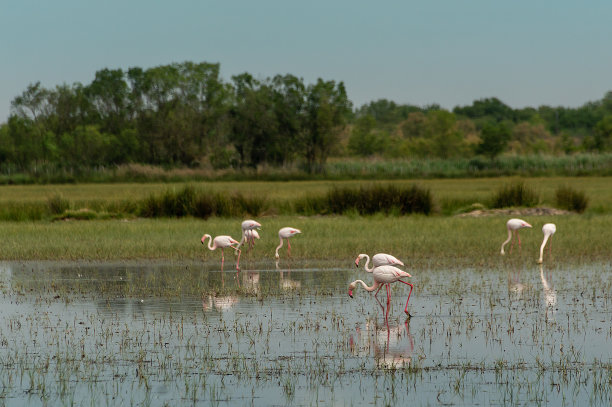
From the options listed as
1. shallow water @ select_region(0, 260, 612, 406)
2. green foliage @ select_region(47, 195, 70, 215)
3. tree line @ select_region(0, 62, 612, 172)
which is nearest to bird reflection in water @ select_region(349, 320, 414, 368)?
shallow water @ select_region(0, 260, 612, 406)

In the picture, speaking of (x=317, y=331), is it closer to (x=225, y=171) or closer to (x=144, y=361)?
(x=144, y=361)

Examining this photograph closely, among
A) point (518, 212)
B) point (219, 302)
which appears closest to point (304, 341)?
point (219, 302)

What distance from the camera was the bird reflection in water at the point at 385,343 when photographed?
10367mm

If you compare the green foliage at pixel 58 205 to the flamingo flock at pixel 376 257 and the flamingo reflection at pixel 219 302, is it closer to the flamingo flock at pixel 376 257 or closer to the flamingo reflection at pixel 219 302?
the flamingo flock at pixel 376 257

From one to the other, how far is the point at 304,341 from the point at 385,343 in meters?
1.01

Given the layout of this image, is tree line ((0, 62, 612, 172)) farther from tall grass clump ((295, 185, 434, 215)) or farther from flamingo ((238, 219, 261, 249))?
flamingo ((238, 219, 261, 249))

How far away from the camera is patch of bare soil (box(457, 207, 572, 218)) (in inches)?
1379

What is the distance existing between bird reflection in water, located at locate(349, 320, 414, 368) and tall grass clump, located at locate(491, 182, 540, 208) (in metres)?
25.5

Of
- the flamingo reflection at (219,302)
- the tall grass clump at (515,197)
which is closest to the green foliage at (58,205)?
the tall grass clump at (515,197)

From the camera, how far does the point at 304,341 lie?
11.3 m

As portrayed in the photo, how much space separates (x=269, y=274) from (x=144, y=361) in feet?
26.9

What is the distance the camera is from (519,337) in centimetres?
1147

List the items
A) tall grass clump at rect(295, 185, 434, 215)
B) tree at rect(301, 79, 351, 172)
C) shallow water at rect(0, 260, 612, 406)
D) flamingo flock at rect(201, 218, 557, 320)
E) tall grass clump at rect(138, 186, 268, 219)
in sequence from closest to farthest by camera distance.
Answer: shallow water at rect(0, 260, 612, 406), flamingo flock at rect(201, 218, 557, 320), tall grass clump at rect(138, 186, 268, 219), tall grass clump at rect(295, 185, 434, 215), tree at rect(301, 79, 351, 172)

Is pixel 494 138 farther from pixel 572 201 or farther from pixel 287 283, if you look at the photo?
pixel 287 283
